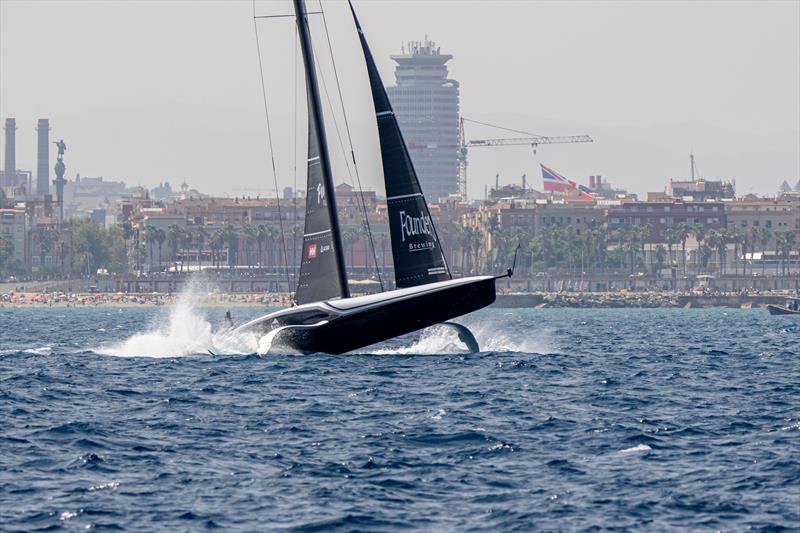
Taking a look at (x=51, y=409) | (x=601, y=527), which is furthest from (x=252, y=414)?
(x=601, y=527)

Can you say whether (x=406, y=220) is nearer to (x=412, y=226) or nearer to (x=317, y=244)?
(x=412, y=226)

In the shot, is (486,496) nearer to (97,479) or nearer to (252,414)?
(97,479)

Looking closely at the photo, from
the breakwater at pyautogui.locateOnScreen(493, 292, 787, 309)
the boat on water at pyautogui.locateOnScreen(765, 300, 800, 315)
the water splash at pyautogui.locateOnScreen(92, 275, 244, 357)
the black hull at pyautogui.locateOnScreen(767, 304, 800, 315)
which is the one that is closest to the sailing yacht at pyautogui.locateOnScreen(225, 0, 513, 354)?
the water splash at pyautogui.locateOnScreen(92, 275, 244, 357)

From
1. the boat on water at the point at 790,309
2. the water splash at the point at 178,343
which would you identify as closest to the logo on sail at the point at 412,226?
the water splash at the point at 178,343

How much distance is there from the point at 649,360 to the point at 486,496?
2671 cm

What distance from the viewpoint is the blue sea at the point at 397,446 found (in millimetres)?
19953

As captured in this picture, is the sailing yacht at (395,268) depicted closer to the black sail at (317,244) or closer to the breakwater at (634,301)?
the black sail at (317,244)

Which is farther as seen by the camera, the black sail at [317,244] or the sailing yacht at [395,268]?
Result: the black sail at [317,244]

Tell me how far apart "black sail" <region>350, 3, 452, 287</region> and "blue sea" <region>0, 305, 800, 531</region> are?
2.33m

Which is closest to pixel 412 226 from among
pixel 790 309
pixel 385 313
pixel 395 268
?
pixel 395 268

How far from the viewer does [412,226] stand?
37.5 m

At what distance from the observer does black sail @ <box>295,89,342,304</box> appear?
3962cm

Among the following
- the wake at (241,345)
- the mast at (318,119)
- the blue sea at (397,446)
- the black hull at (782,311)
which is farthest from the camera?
the black hull at (782,311)

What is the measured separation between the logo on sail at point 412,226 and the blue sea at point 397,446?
10.6 feet
